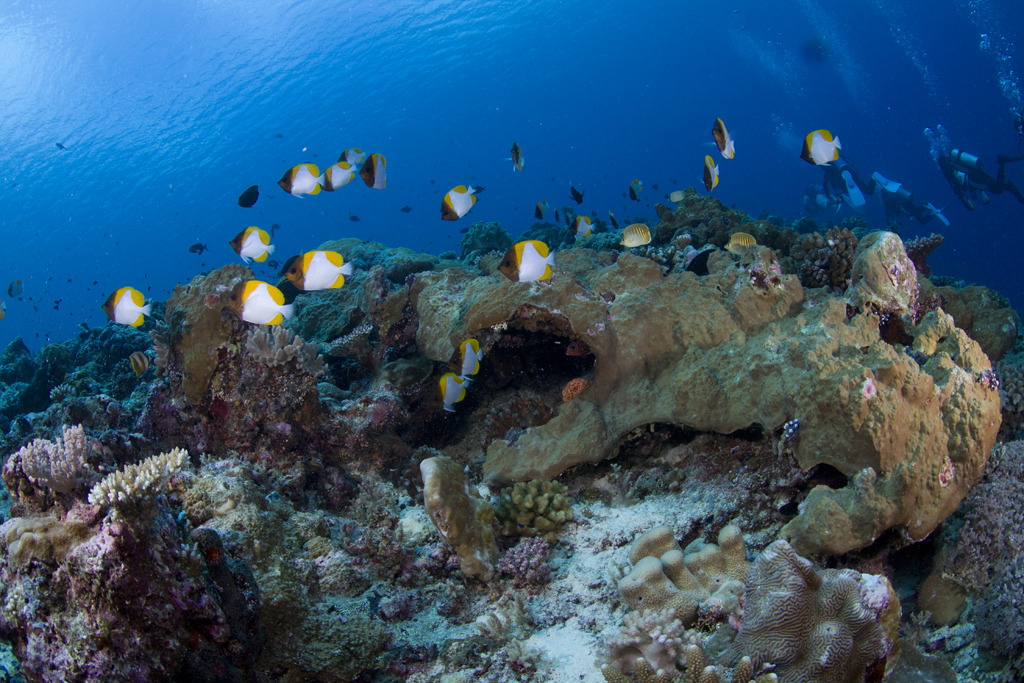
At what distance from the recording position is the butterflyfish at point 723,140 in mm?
5229

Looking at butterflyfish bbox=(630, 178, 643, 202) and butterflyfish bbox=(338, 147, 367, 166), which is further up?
butterflyfish bbox=(338, 147, 367, 166)

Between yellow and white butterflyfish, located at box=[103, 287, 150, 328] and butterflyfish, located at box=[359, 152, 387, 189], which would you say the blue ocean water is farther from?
yellow and white butterflyfish, located at box=[103, 287, 150, 328]

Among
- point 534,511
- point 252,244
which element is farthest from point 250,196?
point 534,511

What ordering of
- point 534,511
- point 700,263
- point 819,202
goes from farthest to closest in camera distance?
1. point 819,202
2. point 700,263
3. point 534,511

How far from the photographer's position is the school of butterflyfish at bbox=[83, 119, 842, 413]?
3.75 m

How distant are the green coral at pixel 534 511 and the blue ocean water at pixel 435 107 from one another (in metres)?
17.4

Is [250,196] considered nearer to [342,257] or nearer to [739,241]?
[342,257]

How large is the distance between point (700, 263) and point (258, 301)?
17.2 feet

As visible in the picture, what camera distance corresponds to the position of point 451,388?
4719 millimetres

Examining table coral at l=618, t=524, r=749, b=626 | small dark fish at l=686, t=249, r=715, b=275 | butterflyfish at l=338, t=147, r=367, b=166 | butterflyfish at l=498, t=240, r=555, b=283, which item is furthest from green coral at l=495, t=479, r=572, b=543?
butterflyfish at l=338, t=147, r=367, b=166

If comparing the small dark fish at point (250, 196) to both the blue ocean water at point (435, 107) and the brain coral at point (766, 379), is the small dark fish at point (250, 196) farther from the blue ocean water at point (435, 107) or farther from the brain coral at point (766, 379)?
the blue ocean water at point (435, 107)

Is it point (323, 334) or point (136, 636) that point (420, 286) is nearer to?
point (323, 334)

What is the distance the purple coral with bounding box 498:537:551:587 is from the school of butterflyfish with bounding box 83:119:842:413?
5.52 feet

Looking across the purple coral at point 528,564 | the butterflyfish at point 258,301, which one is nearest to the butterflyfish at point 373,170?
the butterflyfish at point 258,301
